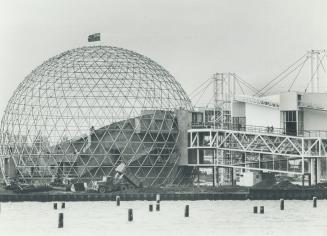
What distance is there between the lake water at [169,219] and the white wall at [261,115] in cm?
1627

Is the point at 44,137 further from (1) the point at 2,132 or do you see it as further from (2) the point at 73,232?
(2) the point at 73,232

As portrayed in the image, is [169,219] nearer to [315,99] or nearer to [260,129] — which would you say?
[260,129]

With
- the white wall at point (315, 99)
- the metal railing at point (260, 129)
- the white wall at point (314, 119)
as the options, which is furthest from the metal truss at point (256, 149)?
the white wall at point (315, 99)

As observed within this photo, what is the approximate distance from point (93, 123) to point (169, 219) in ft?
96.1

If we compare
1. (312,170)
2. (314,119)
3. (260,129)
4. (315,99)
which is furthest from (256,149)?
(315,99)

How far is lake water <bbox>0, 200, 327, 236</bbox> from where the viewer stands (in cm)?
4216

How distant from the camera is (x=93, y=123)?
7569 cm

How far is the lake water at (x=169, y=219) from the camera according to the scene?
42.2 meters

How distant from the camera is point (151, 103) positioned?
7812 cm

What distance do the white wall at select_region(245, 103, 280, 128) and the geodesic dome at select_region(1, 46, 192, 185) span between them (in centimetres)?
788

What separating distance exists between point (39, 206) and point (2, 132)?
78.9 feet

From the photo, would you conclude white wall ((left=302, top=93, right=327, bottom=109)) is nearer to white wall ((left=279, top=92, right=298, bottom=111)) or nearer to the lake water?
white wall ((left=279, top=92, right=298, bottom=111))

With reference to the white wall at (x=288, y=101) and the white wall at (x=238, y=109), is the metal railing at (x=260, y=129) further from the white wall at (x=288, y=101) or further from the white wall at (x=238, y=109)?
the white wall at (x=288, y=101)

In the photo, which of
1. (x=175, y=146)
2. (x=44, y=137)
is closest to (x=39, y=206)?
(x=44, y=137)
